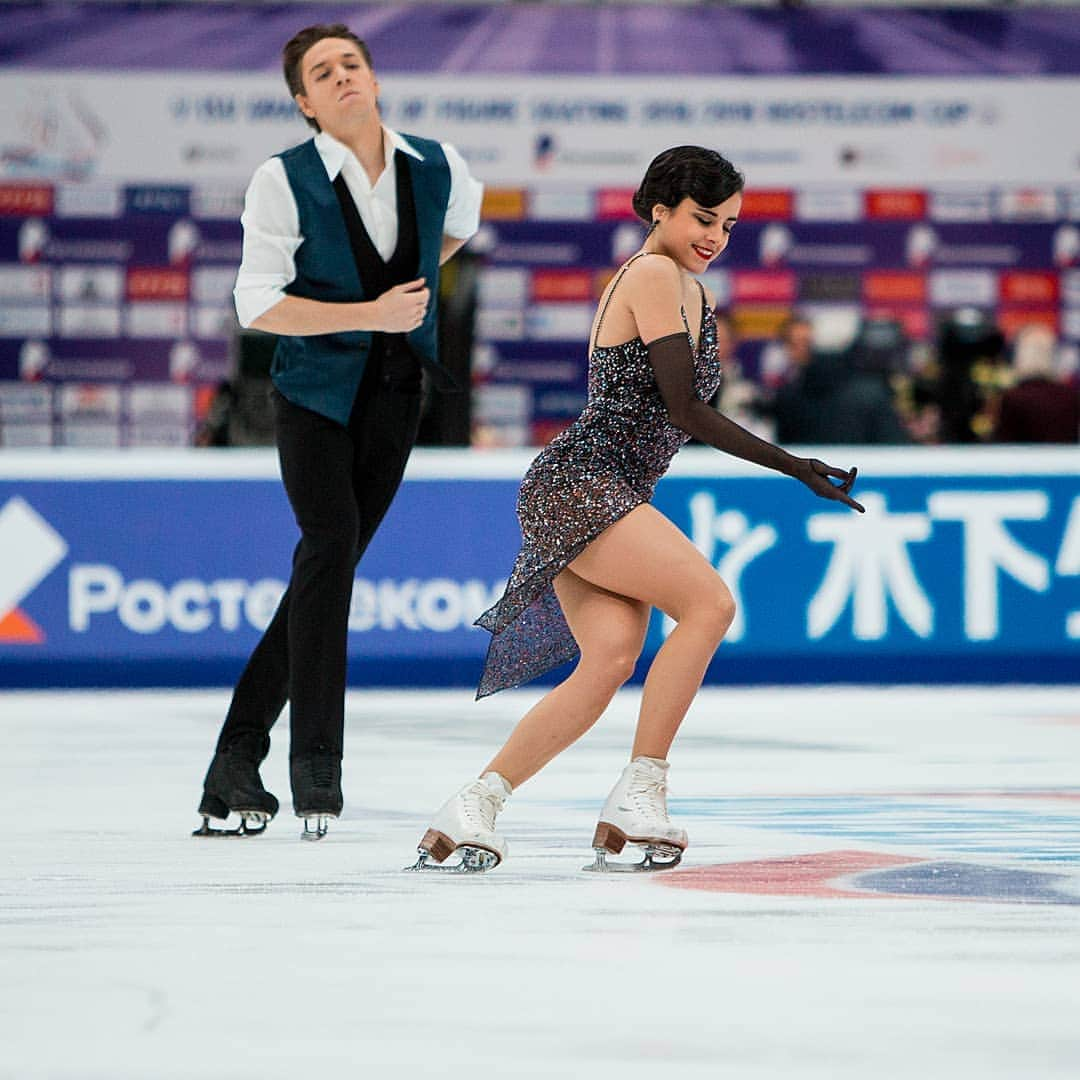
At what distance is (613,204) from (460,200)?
6780 mm

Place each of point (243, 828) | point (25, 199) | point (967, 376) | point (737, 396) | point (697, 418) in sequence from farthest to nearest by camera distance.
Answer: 1. point (25, 199)
2. point (967, 376)
3. point (737, 396)
4. point (243, 828)
5. point (697, 418)

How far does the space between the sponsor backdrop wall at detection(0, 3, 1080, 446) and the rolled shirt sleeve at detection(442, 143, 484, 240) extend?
6.09m

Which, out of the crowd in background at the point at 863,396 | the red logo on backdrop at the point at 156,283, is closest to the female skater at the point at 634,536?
the crowd in background at the point at 863,396

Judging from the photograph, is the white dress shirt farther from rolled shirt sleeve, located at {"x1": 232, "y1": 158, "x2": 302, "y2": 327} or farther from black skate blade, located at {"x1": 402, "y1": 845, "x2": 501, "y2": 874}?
black skate blade, located at {"x1": 402, "y1": 845, "x2": 501, "y2": 874}

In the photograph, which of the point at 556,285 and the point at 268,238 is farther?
the point at 556,285

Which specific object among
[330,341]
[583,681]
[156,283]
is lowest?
[583,681]

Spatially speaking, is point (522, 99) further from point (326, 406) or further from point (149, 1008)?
point (149, 1008)

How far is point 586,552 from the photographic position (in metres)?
3.68

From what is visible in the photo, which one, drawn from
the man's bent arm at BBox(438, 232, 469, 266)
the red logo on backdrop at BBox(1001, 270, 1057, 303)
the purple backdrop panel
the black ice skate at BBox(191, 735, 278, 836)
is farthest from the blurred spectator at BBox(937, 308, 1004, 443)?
the black ice skate at BBox(191, 735, 278, 836)

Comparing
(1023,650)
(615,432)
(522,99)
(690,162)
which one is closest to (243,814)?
(615,432)

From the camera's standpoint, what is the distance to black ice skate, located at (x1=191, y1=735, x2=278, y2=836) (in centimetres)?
405

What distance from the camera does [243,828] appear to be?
4.12m

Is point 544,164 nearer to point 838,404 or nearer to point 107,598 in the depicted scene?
point 838,404

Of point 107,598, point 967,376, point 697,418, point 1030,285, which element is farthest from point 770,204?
point 697,418
